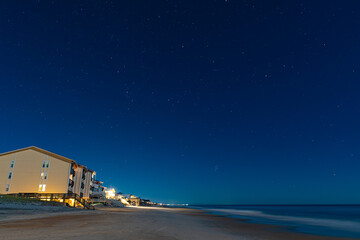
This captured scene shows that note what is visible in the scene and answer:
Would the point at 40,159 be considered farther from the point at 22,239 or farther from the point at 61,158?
the point at 22,239

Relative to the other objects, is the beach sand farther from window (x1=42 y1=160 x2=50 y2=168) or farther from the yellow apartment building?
window (x1=42 y1=160 x2=50 y2=168)

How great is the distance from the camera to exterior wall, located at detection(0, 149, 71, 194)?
4547 centimetres

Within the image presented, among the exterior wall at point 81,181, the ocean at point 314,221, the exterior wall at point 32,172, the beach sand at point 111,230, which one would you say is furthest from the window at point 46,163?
the ocean at point 314,221

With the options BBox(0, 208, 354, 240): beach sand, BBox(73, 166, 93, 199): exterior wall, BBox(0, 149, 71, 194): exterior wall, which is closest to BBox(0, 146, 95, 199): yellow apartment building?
BBox(0, 149, 71, 194): exterior wall

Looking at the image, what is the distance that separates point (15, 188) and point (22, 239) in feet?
152

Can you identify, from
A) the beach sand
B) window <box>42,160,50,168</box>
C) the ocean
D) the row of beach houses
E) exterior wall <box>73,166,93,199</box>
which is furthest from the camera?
exterior wall <box>73,166,93,199</box>

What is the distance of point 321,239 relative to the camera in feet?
57.8

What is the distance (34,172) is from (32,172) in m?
0.39

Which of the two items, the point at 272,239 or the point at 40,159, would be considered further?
the point at 40,159

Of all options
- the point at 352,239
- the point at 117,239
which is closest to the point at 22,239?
the point at 117,239

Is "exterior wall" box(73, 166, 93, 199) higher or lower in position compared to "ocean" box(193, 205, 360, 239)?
higher

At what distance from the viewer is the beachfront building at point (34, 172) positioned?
1789 inches

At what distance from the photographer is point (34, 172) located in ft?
153

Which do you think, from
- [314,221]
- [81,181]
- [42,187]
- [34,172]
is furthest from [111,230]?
[81,181]
